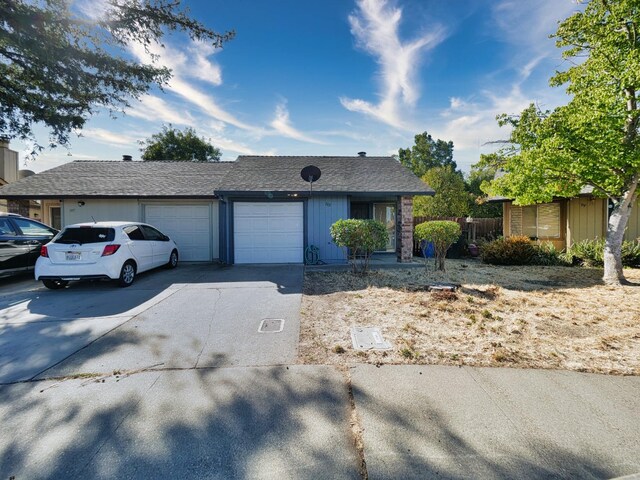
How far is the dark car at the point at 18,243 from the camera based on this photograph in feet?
23.7

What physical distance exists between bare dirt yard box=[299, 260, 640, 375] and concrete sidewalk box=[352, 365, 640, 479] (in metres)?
0.33

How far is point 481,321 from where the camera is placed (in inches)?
182

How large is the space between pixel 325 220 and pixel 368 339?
21.9ft

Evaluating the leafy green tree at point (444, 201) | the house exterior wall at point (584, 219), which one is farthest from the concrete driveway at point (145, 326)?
the leafy green tree at point (444, 201)

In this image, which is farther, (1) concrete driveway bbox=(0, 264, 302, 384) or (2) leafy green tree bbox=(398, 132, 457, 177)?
(2) leafy green tree bbox=(398, 132, 457, 177)

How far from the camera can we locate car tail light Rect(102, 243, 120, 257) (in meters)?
6.60

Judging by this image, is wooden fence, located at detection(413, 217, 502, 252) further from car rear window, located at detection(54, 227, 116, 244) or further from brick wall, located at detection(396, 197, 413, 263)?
car rear window, located at detection(54, 227, 116, 244)

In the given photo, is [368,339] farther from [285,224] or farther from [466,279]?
[285,224]

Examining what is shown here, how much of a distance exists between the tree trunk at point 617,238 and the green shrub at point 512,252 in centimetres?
299

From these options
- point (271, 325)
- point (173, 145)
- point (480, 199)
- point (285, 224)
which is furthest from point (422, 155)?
point (271, 325)

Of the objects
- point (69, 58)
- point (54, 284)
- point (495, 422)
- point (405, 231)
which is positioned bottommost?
point (495, 422)

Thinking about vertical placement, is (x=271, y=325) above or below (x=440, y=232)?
below

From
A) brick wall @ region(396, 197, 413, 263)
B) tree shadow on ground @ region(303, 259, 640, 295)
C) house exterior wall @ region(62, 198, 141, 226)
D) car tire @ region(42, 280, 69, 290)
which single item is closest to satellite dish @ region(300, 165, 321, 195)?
brick wall @ region(396, 197, 413, 263)

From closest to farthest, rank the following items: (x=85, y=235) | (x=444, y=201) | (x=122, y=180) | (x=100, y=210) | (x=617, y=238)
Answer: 1. (x=85, y=235)
2. (x=617, y=238)
3. (x=100, y=210)
4. (x=122, y=180)
5. (x=444, y=201)
